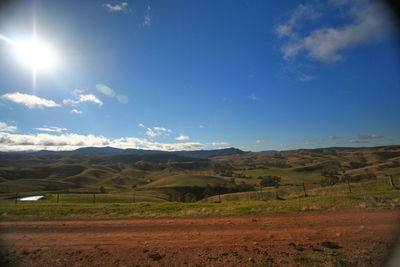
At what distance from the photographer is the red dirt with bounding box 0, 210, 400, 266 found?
730 cm

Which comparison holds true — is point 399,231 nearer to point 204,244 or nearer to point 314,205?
point 314,205

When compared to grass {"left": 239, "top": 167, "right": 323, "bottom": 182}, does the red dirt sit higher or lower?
higher

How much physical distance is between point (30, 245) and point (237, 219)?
12.0 metres

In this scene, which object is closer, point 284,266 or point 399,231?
point 284,266

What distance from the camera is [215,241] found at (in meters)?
9.09

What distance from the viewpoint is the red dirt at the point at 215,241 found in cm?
730

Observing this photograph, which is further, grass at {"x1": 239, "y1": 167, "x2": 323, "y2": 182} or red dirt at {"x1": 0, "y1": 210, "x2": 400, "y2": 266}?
grass at {"x1": 239, "y1": 167, "x2": 323, "y2": 182}

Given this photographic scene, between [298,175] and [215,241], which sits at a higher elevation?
[215,241]

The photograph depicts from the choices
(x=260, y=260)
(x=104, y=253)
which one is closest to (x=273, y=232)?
(x=260, y=260)

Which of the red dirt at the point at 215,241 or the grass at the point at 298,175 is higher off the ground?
the red dirt at the point at 215,241

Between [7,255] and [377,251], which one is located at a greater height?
[377,251]

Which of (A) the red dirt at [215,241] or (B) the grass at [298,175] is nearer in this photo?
(A) the red dirt at [215,241]

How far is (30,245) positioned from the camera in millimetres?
9805

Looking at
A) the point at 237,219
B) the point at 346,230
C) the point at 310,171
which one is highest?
the point at 346,230
